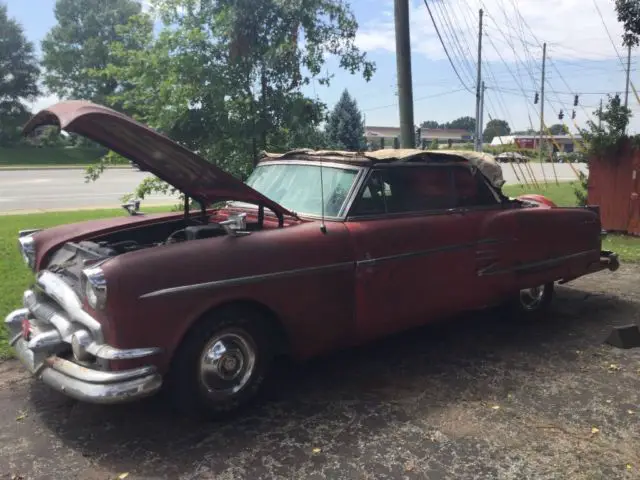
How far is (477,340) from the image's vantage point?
16.7 feet

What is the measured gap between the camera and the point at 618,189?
423 inches

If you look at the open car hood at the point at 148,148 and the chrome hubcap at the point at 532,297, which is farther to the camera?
the chrome hubcap at the point at 532,297

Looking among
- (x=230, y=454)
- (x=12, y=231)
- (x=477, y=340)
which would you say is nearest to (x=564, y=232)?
(x=477, y=340)

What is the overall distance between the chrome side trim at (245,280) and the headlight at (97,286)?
197 mm

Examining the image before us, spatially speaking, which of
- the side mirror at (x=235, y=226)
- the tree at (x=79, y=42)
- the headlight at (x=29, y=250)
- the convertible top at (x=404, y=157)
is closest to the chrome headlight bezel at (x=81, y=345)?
the side mirror at (x=235, y=226)

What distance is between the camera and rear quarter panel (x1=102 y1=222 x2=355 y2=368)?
307 centimetres

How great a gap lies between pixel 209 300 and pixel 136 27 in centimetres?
604

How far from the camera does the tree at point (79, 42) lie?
5778 cm

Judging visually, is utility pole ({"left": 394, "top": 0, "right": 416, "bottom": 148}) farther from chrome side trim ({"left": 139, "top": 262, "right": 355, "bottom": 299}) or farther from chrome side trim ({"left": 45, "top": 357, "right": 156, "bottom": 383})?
chrome side trim ({"left": 45, "top": 357, "right": 156, "bottom": 383})

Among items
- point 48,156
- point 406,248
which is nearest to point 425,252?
point 406,248

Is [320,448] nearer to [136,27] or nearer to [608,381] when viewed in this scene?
[608,381]

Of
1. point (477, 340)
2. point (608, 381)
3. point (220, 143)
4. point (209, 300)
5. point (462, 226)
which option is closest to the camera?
point (209, 300)

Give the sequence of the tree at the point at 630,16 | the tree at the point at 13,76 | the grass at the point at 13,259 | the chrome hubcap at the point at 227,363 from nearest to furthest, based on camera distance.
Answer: the chrome hubcap at the point at 227,363 < the grass at the point at 13,259 < the tree at the point at 630,16 < the tree at the point at 13,76

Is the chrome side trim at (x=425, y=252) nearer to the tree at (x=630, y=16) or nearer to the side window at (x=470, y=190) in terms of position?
the side window at (x=470, y=190)
